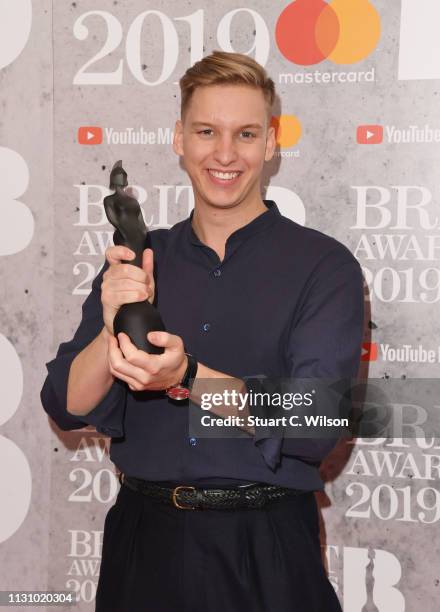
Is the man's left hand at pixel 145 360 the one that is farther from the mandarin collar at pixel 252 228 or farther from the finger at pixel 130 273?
the mandarin collar at pixel 252 228

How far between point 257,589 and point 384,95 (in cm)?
138

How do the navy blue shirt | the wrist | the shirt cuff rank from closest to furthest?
the wrist
the navy blue shirt
the shirt cuff

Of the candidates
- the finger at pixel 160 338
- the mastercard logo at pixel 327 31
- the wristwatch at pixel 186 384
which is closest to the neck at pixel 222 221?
the wristwatch at pixel 186 384

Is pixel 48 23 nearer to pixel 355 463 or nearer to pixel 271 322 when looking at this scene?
pixel 271 322

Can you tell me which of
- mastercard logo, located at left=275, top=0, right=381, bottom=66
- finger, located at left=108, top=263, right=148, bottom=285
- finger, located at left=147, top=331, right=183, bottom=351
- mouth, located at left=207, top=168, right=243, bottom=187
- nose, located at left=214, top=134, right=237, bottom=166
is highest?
mastercard logo, located at left=275, top=0, right=381, bottom=66

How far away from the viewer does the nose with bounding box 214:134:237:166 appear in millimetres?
1574

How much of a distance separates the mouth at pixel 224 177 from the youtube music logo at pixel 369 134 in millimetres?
617

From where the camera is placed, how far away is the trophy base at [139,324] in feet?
3.90

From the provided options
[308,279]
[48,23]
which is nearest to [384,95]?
[308,279]

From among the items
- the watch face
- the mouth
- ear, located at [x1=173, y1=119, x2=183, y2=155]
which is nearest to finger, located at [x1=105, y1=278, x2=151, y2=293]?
the watch face

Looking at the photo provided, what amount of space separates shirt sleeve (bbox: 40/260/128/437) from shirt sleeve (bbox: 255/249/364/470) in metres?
0.35

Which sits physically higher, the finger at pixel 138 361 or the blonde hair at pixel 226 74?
the blonde hair at pixel 226 74

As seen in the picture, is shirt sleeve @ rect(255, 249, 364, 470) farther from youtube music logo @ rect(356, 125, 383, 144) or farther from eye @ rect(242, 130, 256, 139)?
youtube music logo @ rect(356, 125, 383, 144)

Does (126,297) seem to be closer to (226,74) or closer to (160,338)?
(160,338)
